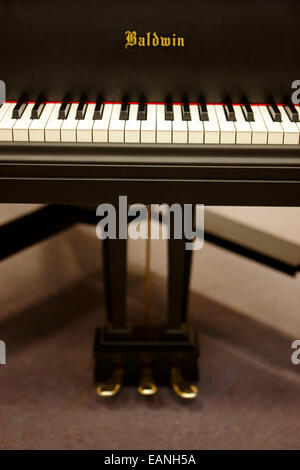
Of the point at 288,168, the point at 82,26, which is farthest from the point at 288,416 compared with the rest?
the point at 82,26

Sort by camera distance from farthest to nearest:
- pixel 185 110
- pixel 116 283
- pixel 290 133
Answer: pixel 116 283
pixel 185 110
pixel 290 133

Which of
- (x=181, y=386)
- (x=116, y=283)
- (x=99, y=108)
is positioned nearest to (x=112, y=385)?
(x=181, y=386)

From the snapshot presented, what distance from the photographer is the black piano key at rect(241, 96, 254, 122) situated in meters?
1.62

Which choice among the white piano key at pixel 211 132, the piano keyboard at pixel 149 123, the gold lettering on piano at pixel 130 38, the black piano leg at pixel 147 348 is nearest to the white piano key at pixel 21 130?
the piano keyboard at pixel 149 123

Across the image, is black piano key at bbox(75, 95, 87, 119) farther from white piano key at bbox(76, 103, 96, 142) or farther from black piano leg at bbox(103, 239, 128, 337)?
black piano leg at bbox(103, 239, 128, 337)

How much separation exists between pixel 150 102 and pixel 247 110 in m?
0.27

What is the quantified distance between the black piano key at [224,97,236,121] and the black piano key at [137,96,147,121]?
0.69ft

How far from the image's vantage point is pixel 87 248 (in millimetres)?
3051

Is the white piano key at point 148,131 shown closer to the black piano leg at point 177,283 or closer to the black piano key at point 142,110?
the black piano key at point 142,110

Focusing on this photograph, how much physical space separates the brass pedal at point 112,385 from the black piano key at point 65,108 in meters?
0.93

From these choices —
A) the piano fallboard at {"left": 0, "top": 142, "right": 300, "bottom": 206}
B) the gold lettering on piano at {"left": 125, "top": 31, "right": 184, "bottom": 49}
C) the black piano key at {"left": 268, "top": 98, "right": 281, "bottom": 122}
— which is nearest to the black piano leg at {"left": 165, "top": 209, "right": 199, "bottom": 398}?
the piano fallboard at {"left": 0, "top": 142, "right": 300, "bottom": 206}

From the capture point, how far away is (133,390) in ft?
7.09

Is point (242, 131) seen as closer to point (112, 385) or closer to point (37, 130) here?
point (37, 130)

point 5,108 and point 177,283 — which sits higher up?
point 5,108
